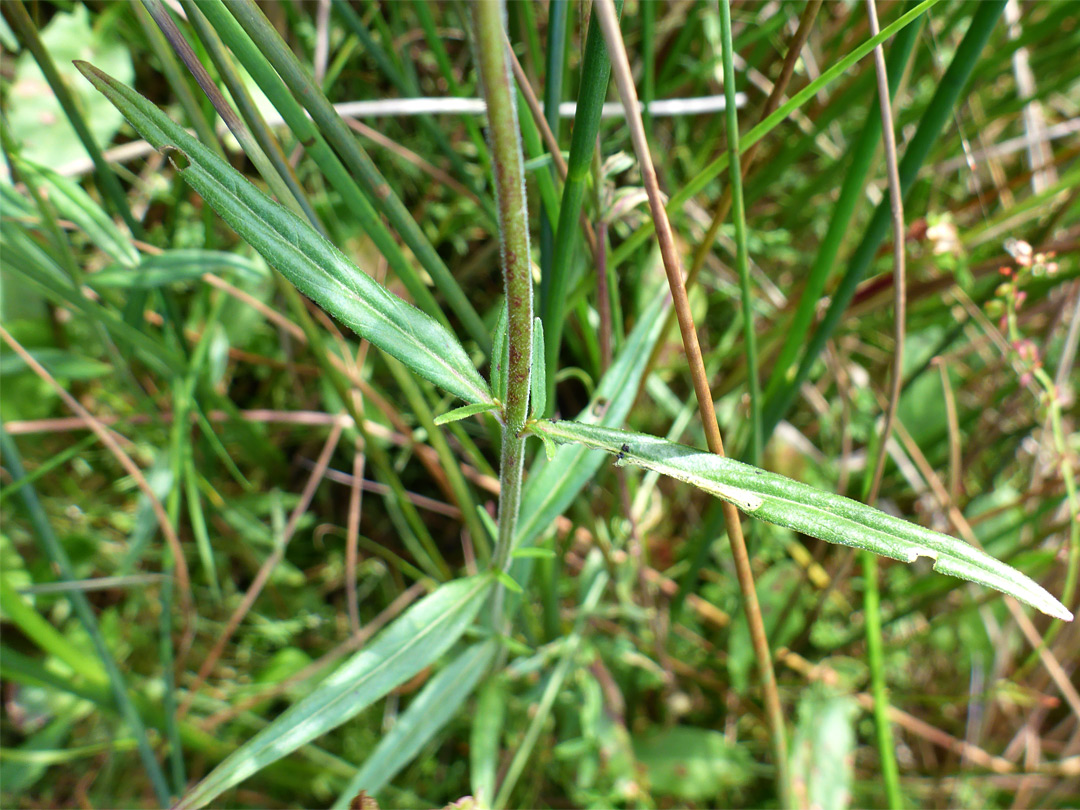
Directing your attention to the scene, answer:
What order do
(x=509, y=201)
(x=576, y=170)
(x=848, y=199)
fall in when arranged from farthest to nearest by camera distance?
1. (x=848, y=199)
2. (x=576, y=170)
3. (x=509, y=201)

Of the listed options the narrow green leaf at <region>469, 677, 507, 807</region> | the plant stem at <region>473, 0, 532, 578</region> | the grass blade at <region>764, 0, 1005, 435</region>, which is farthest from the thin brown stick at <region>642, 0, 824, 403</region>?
the narrow green leaf at <region>469, 677, 507, 807</region>

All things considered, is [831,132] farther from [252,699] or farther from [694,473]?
[252,699]

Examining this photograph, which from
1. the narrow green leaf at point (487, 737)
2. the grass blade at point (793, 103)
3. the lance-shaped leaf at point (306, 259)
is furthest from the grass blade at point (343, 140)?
the narrow green leaf at point (487, 737)

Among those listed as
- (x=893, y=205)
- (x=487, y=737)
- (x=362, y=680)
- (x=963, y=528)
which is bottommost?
(x=487, y=737)

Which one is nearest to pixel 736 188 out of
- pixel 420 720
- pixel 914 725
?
pixel 420 720

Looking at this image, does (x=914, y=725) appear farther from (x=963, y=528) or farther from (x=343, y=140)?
(x=343, y=140)

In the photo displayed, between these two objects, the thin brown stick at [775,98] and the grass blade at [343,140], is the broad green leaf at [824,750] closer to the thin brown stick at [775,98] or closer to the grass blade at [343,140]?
the thin brown stick at [775,98]

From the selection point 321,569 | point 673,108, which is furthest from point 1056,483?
point 321,569
